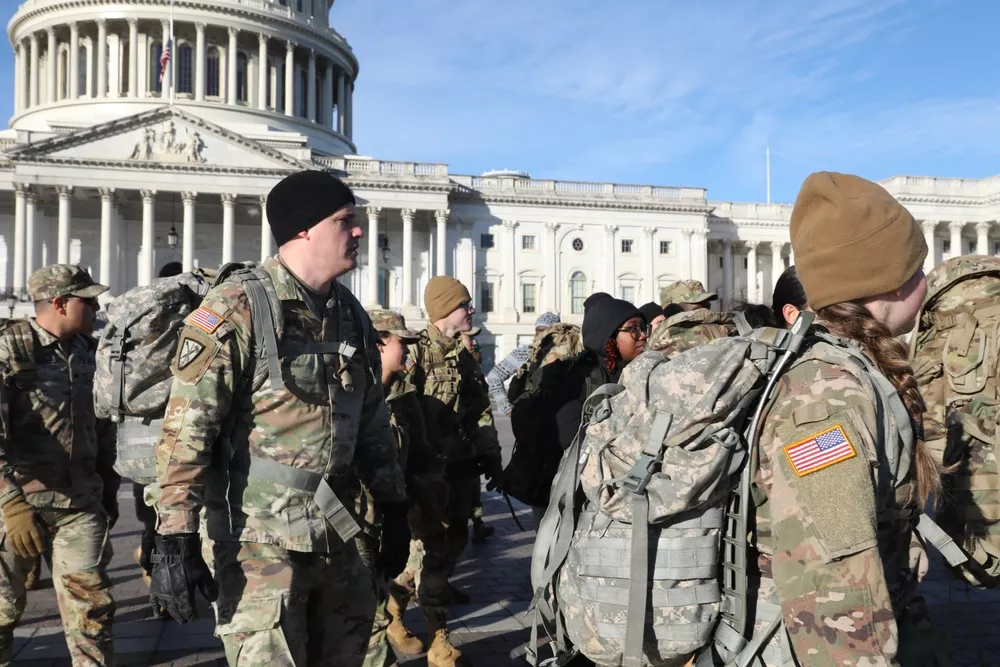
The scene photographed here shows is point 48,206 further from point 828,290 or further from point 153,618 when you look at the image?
point 828,290

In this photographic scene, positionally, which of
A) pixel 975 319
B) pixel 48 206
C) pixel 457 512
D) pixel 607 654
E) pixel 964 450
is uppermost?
pixel 48 206

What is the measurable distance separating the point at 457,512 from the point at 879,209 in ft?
15.7

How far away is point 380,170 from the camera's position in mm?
50562

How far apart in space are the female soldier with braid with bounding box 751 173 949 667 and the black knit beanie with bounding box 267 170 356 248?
181cm

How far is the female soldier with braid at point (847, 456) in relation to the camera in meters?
1.71

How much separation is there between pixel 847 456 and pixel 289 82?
6307 centimetres

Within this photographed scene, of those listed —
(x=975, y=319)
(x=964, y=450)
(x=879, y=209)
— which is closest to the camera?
(x=879, y=209)

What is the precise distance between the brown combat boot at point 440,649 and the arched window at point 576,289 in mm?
49095

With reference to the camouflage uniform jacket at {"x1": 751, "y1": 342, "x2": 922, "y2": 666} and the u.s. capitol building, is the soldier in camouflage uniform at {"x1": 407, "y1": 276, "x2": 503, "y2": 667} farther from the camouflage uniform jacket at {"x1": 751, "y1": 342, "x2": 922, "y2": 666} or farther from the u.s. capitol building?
the u.s. capitol building

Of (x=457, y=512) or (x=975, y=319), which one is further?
(x=457, y=512)

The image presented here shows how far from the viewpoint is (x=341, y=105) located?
66438 millimetres

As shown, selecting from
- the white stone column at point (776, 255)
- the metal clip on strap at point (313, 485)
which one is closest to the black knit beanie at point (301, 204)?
the metal clip on strap at point (313, 485)

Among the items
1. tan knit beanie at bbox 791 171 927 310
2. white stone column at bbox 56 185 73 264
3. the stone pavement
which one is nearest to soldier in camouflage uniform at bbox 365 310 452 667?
the stone pavement

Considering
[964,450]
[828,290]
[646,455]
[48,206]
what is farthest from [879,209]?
[48,206]
